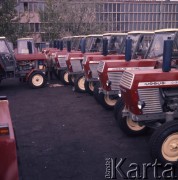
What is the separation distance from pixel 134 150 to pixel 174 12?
43.5m

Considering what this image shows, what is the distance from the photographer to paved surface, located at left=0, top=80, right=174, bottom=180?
4.32 m

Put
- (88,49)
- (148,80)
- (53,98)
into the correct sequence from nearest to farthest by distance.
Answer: (148,80), (53,98), (88,49)

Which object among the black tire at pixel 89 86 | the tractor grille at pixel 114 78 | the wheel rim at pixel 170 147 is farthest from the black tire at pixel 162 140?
the black tire at pixel 89 86

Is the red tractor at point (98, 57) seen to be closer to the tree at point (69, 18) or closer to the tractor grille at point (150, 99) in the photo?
the tractor grille at point (150, 99)

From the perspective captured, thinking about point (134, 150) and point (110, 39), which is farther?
point (110, 39)

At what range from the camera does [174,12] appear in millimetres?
44812

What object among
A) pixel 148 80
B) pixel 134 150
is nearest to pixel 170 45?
pixel 148 80

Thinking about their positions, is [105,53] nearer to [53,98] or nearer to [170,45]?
[53,98]

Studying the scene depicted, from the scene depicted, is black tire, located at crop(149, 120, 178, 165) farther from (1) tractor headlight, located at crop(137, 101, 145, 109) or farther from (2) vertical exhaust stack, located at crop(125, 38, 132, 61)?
(2) vertical exhaust stack, located at crop(125, 38, 132, 61)

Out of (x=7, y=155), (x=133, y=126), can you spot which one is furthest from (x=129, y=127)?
(x=7, y=155)

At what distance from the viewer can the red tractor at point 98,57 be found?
320 inches

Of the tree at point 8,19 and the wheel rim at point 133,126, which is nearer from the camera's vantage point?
the wheel rim at point 133,126

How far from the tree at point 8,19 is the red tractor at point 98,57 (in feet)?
33.0

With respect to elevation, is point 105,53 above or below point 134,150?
above
